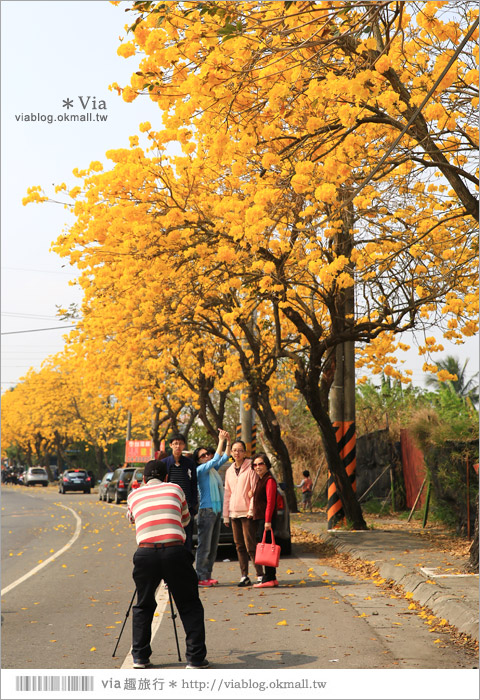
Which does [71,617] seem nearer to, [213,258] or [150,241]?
[150,241]

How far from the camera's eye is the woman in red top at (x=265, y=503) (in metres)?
10.4

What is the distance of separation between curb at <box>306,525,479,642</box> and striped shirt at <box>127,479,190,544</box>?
268cm

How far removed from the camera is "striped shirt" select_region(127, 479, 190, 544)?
604 cm

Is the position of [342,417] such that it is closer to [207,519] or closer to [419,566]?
[419,566]

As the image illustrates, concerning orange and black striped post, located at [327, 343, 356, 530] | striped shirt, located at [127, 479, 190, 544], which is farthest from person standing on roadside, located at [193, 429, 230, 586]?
orange and black striped post, located at [327, 343, 356, 530]

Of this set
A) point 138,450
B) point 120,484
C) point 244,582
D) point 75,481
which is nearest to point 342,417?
point 244,582

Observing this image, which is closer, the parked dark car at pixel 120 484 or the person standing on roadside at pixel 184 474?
the person standing on roadside at pixel 184 474

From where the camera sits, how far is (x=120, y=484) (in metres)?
33.0

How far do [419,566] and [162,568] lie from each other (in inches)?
226

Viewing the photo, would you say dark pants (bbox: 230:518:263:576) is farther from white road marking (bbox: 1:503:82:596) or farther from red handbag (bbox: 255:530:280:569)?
white road marking (bbox: 1:503:82:596)

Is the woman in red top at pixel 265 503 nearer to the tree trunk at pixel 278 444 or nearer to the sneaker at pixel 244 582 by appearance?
the sneaker at pixel 244 582

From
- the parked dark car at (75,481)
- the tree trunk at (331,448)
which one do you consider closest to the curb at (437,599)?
the tree trunk at (331,448)

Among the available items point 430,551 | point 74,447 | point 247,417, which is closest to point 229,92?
point 430,551

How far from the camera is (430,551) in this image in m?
12.6
